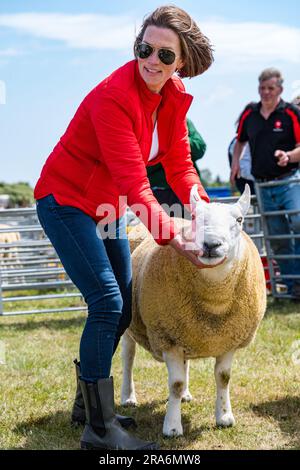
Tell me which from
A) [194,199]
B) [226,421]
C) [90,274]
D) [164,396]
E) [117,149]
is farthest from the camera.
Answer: [164,396]

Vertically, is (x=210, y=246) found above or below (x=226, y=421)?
above

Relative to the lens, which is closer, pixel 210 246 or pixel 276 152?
pixel 210 246

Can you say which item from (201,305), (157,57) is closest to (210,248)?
(201,305)

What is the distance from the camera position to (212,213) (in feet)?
9.39

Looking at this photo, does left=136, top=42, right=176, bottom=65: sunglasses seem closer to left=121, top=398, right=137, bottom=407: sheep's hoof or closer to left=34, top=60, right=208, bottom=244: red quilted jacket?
left=34, top=60, right=208, bottom=244: red quilted jacket

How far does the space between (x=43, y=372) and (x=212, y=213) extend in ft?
7.06

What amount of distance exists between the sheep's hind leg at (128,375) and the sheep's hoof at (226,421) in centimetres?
63

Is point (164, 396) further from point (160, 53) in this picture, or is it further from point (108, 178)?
point (160, 53)

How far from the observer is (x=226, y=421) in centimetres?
328

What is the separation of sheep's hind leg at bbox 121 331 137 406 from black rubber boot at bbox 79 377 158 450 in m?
0.87

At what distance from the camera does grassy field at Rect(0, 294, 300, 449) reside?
3.12 metres

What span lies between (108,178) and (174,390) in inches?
40.5

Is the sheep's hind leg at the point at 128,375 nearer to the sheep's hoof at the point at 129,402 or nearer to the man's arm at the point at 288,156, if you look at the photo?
the sheep's hoof at the point at 129,402

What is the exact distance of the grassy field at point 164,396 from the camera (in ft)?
10.3
